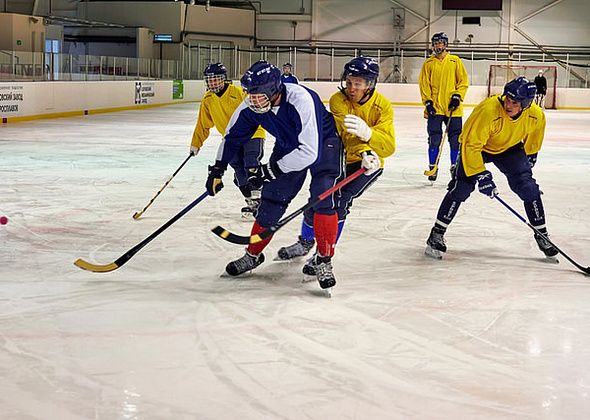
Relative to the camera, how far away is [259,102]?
12.3 feet

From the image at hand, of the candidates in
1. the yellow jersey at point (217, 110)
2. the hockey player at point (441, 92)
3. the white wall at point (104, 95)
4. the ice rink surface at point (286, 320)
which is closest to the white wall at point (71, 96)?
the white wall at point (104, 95)

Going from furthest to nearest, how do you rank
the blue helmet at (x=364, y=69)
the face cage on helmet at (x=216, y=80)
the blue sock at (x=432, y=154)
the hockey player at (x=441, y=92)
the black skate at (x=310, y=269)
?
the blue sock at (x=432, y=154) → the hockey player at (x=441, y=92) → the face cage on helmet at (x=216, y=80) → the black skate at (x=310, y=269) → the blue helmet at (x=364, y=69)

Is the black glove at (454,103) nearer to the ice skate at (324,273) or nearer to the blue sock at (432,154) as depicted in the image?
the blue sock at (432,154)

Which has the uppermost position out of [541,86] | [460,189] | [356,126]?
[541,86]

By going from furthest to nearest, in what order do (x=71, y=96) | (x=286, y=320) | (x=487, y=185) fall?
1. (x=71, y=96)
2. (x=487, y=185)
3. (x=286, y=320)

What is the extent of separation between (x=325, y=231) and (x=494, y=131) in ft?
4.02

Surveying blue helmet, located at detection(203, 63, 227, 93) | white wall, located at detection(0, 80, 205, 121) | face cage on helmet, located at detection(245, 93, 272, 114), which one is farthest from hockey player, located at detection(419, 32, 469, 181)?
white wall, located at detection(0, 80, 205, 121)

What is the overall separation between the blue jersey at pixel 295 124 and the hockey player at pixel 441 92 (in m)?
4.08

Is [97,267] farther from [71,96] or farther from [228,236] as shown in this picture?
[71,96]

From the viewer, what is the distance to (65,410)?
253 centimetres

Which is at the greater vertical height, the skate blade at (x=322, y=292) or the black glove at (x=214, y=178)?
the black glove at (x=214, y=178)

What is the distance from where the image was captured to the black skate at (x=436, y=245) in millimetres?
4848

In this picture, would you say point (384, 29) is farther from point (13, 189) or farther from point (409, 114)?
point (13, 189)

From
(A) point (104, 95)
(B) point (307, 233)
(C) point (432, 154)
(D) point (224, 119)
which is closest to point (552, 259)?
(B) point (307, 233)
